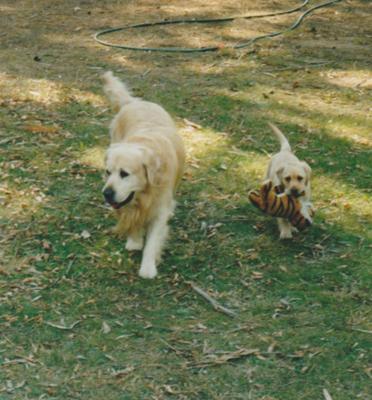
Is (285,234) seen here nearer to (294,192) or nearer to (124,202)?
(294,192)

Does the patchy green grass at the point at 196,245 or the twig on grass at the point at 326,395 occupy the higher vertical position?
the twig on grass at the point at 326,395

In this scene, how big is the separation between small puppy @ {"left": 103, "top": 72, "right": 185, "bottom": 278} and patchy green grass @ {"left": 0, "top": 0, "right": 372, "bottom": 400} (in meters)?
0.18

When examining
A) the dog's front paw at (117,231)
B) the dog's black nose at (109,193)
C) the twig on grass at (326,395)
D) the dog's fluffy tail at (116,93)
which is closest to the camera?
the twig on grass at (326,395)

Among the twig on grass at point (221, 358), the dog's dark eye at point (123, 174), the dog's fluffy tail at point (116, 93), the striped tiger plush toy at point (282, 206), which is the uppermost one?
the dog's dark eye at point (123, 174)

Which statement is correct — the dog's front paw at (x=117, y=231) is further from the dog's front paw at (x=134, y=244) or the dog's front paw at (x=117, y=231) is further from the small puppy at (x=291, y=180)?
the small puppy at (x=291, y=180)

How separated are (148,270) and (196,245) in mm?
565

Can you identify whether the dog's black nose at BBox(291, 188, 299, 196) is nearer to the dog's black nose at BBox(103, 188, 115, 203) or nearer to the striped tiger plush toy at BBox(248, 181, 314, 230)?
the striped tiger plush toy at BBox(248, 181, 314, 230)

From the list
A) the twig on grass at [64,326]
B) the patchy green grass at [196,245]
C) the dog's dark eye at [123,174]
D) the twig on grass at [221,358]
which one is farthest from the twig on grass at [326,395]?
the dog's dark eye at [123,174]

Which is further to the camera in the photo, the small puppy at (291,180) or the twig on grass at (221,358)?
the small puppy at (291,180)

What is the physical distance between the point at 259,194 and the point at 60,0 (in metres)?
8.17

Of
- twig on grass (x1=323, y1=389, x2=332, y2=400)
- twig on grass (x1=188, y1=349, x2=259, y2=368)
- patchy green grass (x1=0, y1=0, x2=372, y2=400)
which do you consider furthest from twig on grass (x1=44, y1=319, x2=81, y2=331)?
twig on grass (x1=323, y1=389, x2=332, y2=400)

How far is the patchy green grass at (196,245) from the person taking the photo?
14.7 ft

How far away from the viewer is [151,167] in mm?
5379

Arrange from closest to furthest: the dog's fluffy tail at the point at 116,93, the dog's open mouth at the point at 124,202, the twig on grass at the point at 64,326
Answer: the twig on grass at the point at 64,326 → the dog's open mouth at the point at 124,202 → the dog's fluffy tail at the point at 116,93
